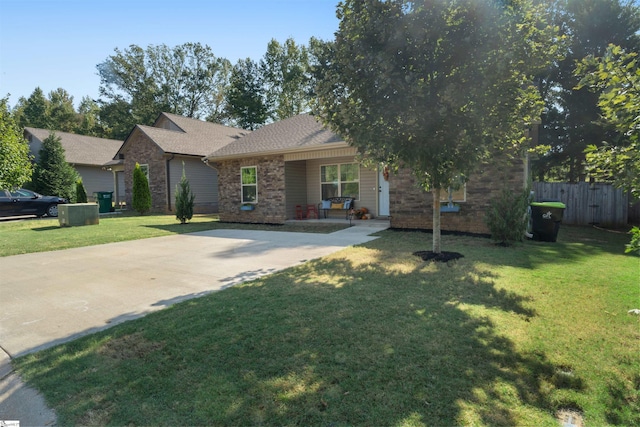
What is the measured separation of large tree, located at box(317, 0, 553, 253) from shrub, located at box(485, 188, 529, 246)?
1945 mm

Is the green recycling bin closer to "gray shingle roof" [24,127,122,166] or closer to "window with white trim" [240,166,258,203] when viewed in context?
"gray shingle roof" [24,127,122,166]

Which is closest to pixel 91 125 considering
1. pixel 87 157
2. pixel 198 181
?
pixel 87 157

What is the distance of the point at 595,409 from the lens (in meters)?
2.17

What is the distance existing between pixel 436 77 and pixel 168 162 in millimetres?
16570

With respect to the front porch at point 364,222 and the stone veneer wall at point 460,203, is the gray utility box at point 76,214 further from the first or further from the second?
the stone veneer wall at point 460,203

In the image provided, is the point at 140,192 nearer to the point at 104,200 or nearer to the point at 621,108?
the point at 104,200

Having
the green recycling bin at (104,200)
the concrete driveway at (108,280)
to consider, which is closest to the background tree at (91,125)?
the green recycling bin at (104,200)

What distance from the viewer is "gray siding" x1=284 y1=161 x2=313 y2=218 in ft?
43.7

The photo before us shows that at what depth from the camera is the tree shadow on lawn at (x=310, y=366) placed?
7.02 feet

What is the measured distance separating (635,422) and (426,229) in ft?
25.6

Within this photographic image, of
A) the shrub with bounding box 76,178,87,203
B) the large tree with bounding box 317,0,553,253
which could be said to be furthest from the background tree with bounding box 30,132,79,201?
the large tree with bounding box 317,0,553,253

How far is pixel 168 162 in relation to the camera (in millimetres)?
18422

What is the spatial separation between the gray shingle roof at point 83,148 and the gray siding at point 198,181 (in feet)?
31.5

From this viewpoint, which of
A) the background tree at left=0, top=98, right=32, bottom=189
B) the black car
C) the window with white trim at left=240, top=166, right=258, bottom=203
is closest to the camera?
the background tree at left=0, top=98, right=32, bottom=189
